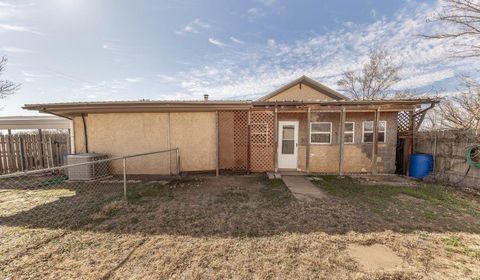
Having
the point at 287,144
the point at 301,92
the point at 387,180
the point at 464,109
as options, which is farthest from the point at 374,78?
the point at 287,144

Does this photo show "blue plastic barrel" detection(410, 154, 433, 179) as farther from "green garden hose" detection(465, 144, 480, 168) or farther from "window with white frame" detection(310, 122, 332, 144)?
"window with white frame" detection(310, 122, 332, 144)

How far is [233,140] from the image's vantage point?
8.09 metres

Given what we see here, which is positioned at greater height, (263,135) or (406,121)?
(406,121)

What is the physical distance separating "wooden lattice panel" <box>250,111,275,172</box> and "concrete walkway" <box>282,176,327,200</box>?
1202 millimetres

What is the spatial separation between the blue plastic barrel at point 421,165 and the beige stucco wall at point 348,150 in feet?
2.08

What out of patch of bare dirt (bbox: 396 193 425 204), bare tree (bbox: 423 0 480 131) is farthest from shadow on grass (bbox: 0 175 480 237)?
bare tree (bbox: 423 0 480 131)

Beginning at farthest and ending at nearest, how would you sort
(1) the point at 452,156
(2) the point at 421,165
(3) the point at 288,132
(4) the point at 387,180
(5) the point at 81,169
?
(3) the point at 288,132 < (2) the point at 421,165 < (4) the point at 387,180 < (5) the point at 81,169 < (1) the point at 452,156

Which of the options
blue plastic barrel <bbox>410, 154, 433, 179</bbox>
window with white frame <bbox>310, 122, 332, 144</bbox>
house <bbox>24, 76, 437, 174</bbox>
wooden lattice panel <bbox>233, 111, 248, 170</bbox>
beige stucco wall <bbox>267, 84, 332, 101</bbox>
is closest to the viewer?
blue plastic barrel <bbox>410, 154, 433, 179</bbox>

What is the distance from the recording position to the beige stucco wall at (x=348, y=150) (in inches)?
316

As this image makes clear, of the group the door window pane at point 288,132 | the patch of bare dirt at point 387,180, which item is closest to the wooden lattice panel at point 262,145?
the door window pane at point 288,132

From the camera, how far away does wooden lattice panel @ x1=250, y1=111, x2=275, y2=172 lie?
8.15 meters

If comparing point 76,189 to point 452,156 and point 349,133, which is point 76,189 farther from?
point 452,156

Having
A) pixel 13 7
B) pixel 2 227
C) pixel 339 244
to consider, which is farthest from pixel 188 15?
pixel 339 244

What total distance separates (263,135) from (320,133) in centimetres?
253
